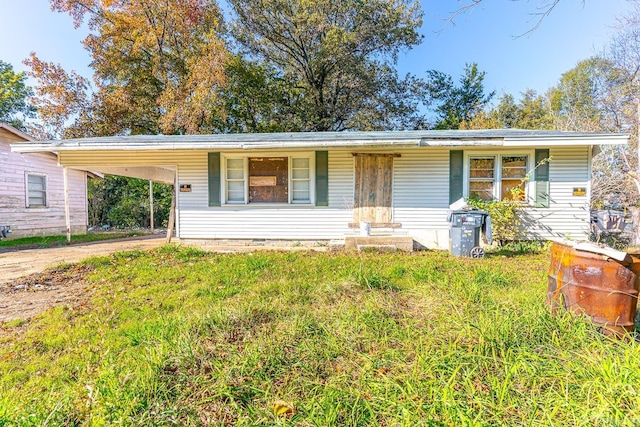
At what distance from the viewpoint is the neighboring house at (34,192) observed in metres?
9.50

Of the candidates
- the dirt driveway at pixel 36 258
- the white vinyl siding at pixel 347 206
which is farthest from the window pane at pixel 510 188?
the dirt driveway at pixel 36 258

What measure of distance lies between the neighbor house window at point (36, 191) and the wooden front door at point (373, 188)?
11.7 meters

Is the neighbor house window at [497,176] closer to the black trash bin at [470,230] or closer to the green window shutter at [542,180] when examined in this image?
the green window shutter at [542,180]

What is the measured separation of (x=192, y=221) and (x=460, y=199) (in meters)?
6.88

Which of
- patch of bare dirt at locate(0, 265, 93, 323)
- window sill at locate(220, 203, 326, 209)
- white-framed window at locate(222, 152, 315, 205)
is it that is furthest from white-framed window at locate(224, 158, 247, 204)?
patch of bare dirt at locate(0, 265, 93, 323)

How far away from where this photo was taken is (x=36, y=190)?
10.5 m

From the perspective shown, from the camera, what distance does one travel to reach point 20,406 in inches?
67.5

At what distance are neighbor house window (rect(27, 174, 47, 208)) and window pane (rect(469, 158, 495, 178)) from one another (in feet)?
47.6

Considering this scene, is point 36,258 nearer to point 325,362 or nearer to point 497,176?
point 325,362

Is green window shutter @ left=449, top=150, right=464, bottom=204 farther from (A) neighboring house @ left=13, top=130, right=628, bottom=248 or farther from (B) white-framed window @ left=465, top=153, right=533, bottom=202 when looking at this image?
(B) white-framed window @ left=465, top=153, right=533, bottom=202

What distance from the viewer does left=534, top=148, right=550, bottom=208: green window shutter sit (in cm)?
685

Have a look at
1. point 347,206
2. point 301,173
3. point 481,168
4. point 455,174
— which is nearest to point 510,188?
point 481,168

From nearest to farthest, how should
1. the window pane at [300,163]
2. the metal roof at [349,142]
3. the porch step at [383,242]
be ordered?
1. the metal roof at [349,142]
2. the porch step at [383,242]
3. the window pane at [300,163]

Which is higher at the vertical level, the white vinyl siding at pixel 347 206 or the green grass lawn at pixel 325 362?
the white vinyl siding at pixel 347 206
